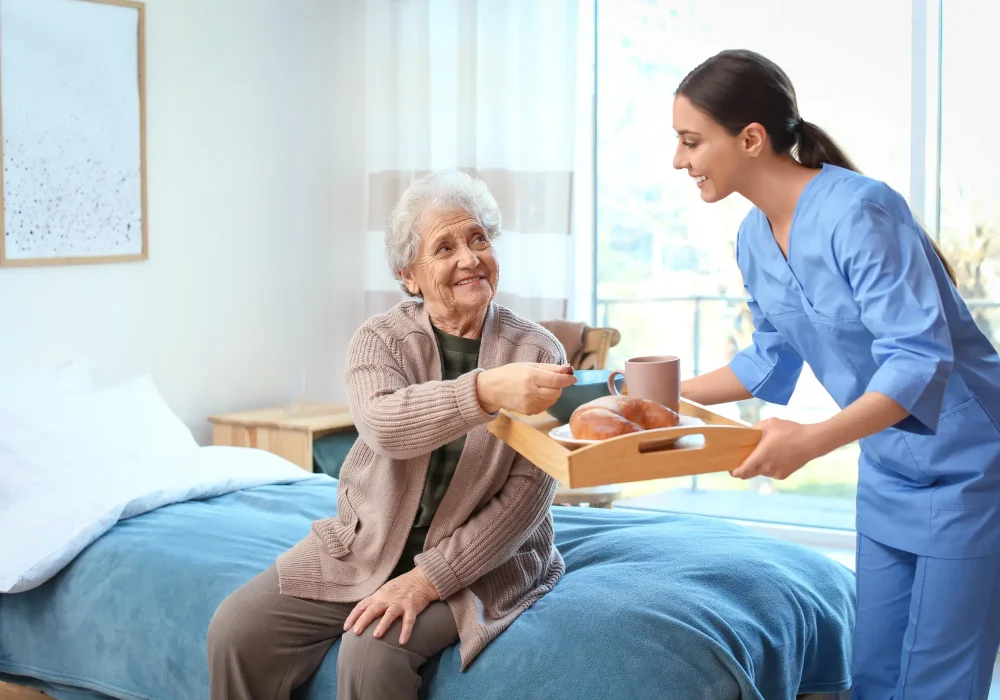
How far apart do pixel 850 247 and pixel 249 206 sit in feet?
9.80

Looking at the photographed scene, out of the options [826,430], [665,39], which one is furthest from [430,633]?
[665,39]

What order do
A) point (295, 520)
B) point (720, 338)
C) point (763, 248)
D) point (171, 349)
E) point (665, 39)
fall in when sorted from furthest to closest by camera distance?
1. point (720, 338)
2. point (665, 39)
3. point (171, 349)
4. point (295, 520)
5. point (763, 248)

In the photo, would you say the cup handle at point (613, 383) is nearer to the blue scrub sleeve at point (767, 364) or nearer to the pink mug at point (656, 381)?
the pink mug at point (656, 381)

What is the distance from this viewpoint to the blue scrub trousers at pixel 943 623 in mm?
1690

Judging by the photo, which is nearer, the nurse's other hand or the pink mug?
the nurse's other hand

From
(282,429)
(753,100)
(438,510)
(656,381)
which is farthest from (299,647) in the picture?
(282,429)

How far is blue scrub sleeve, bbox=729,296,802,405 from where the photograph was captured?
6.82 ft

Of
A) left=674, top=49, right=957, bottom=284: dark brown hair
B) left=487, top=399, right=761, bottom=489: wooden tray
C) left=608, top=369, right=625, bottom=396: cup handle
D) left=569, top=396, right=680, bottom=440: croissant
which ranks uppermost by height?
left=674, top=49, right=957, bottom=284: dark brown hair

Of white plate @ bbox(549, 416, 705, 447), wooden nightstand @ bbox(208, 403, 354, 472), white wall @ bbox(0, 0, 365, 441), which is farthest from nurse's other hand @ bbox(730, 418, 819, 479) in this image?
white wall @ bbox(0, 0, 365, 441)

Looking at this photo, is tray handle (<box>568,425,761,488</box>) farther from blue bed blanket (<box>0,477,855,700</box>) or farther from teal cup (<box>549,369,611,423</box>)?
blue bed blanket (<box>0,477,855,700</box>)

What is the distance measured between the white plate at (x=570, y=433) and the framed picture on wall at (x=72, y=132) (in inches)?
92.2

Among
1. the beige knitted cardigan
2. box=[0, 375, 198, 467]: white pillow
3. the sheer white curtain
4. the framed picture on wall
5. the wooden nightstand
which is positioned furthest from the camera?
the sheer white curtain

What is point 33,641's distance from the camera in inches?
101

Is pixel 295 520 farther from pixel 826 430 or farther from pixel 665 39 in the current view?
pixel 665 39
